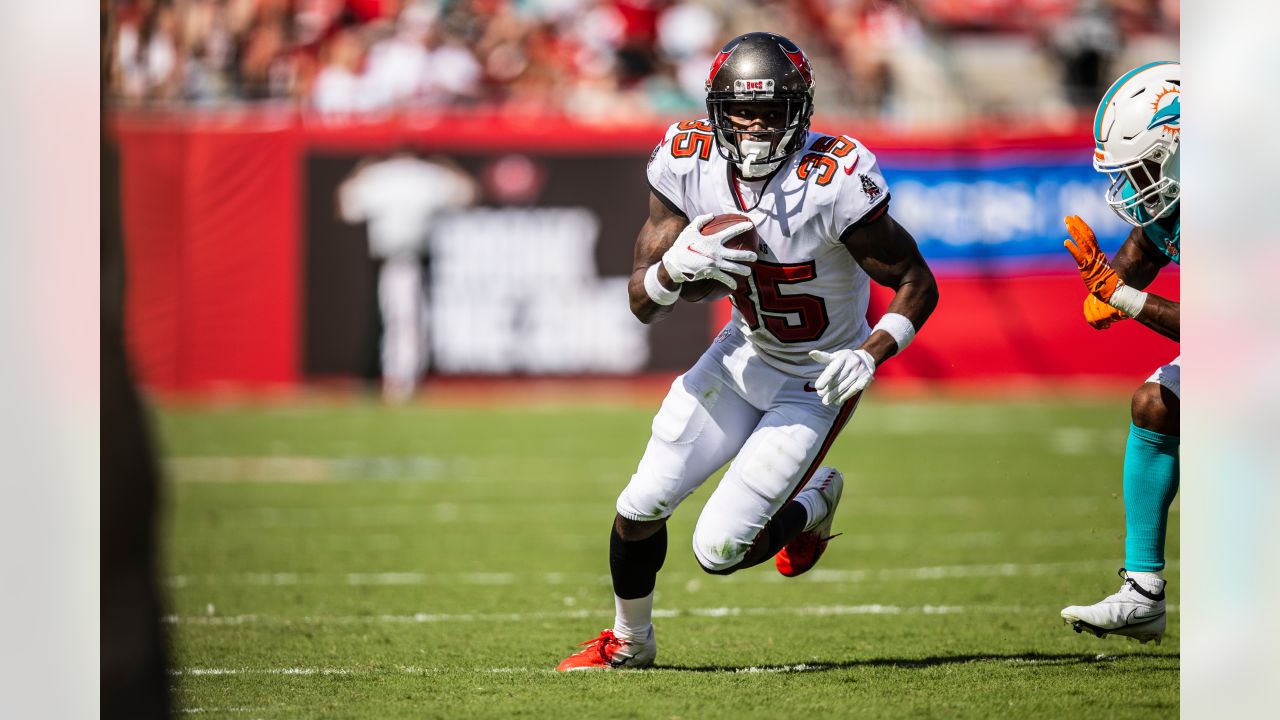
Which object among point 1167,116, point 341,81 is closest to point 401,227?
point 341,81

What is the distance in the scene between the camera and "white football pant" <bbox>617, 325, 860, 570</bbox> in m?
4.23

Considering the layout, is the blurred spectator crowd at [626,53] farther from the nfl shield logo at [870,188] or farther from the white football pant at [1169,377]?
the nfl shield logo at [870,188]

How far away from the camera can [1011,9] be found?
1349 cm

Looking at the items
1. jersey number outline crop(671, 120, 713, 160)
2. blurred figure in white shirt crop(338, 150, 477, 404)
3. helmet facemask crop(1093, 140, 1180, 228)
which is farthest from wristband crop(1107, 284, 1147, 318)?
blurred figure in white shirt crop(338, 150, 477, 404)

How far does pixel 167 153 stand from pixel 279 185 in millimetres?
885

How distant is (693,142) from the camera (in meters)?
4.32

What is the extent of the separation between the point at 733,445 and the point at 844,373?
58 cm

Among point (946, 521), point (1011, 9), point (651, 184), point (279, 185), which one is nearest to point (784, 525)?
point (651, 184)

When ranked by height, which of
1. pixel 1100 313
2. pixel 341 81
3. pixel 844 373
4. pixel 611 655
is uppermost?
pixel 1100 313

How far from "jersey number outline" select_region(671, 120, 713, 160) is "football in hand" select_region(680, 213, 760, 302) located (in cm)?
31

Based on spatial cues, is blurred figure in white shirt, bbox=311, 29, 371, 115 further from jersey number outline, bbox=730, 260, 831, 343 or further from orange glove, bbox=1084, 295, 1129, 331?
orange glove, bbox=1084, 295, 1129, 331

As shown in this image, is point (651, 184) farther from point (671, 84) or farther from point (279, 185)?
point (671, 84)

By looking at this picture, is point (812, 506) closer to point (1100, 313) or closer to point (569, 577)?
point (1100, 313)

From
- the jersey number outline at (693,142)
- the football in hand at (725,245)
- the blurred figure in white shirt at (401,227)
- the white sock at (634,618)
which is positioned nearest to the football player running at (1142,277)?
the football in hand at (725,245)
